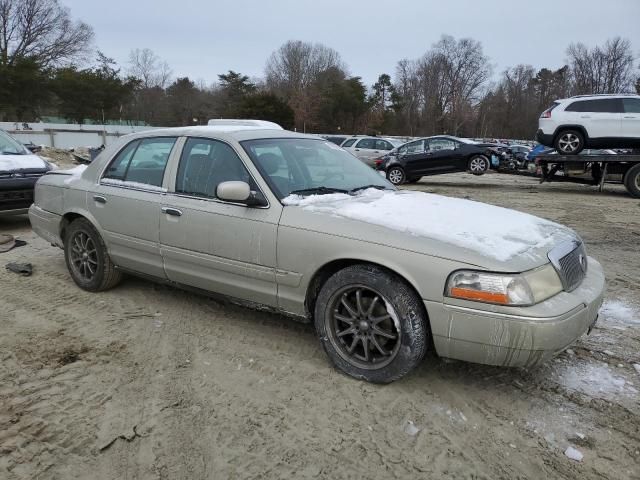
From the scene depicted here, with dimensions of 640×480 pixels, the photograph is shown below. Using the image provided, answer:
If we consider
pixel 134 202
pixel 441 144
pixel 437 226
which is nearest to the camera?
pixel 437 226

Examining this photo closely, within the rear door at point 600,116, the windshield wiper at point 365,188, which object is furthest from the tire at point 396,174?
the windshield wiper at point 365,188

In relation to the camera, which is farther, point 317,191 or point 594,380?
point 317,191

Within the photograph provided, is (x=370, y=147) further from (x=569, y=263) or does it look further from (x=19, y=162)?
(x=569, y=263)

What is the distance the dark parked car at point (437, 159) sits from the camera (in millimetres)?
16547

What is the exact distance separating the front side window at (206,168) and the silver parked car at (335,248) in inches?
0.4

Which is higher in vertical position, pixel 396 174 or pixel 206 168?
pixel 206 168

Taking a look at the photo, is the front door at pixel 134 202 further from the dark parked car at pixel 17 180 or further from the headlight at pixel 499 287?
the dark parked car at pixel 17 180

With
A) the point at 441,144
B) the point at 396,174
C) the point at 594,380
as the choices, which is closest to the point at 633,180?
the point at 441,144

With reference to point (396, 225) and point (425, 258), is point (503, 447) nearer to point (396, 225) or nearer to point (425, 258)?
point (425, 258)

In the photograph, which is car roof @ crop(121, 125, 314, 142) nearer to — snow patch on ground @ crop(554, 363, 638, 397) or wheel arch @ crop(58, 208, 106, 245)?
wheel arch @ crop(58, 208, 106, 245)

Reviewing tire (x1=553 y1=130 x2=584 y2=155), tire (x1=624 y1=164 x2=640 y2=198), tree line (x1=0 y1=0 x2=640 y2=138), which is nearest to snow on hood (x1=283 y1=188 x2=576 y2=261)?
tire (x1=624 y1=164 x2=640 y2=198)

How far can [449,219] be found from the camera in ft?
10.6

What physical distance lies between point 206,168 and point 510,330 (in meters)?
2.49

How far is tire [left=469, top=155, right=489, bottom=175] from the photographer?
16.5 meters
